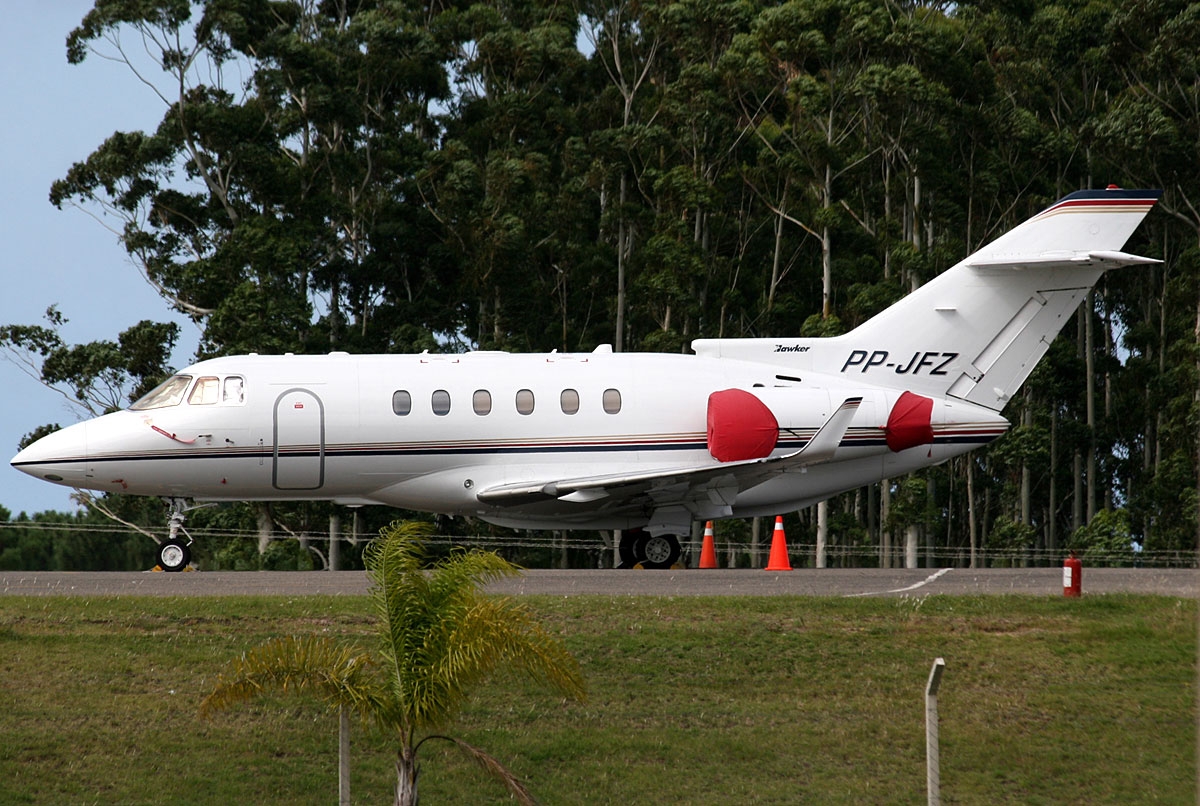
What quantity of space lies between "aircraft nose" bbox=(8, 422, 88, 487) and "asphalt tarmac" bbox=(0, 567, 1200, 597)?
1615mm

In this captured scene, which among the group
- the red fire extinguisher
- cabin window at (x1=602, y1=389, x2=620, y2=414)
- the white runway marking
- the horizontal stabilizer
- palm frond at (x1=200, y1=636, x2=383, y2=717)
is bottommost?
palm frond at (x1=200, y1=636, x2=383, y2=717)

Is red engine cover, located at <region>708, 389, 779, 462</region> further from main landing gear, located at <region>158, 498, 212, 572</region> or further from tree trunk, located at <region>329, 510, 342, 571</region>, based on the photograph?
tree trunk, located at <region>329, 510, 342, 571</region>

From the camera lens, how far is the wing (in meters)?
23.2

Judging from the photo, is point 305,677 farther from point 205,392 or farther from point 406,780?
point 205,392

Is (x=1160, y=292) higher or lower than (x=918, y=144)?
lower

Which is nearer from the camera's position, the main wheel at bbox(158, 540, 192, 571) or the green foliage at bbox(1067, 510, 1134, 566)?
the main wheel at bbox(158, 540, 192, 571)

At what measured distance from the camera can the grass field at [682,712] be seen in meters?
14.4

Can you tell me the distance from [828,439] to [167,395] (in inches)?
405

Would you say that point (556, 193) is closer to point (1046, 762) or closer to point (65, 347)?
point (65, 347)

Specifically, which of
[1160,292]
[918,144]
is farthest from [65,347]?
[1160,292]

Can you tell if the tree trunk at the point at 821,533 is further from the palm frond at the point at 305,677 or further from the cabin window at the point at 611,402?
the palm frond at the point at 305,677

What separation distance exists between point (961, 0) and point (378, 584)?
44.0m

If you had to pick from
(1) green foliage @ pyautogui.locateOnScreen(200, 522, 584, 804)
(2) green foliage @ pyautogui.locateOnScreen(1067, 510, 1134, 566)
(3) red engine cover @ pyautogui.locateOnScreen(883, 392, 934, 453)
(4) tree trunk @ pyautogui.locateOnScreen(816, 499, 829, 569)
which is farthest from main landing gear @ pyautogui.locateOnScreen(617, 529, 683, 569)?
(2) green foliage @ pyautogui.locateOnScreen(1067, 510, 1134, 566)

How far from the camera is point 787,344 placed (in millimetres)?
26156
